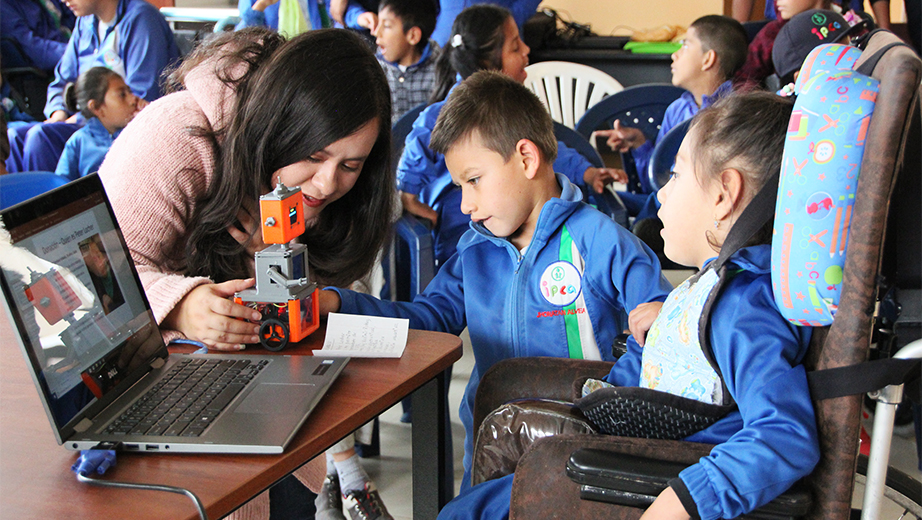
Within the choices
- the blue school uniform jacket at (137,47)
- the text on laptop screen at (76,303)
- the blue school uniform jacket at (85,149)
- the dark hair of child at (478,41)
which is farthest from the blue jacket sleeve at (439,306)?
the blue school uniform jacket at (137,47)

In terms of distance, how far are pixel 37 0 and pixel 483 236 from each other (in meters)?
4.35

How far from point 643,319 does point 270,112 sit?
2.44 feet

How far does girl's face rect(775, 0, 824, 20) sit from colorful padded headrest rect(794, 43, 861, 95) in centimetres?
251

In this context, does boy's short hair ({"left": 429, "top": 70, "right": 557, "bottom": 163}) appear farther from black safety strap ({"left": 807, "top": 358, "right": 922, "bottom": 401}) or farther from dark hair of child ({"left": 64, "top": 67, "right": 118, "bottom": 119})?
dark hair of child ({"left": 64, "top": 67, "right": 118, "bottom": 119})

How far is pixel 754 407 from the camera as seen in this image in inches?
35.9

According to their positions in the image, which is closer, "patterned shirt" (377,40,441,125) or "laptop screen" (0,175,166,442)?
"laptop screen" (0,175,166,442)

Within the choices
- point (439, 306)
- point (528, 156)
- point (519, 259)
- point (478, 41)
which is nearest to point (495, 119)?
point (528, 156)

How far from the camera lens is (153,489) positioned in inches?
30.8

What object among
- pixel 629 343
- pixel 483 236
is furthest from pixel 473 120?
pixel 629 343

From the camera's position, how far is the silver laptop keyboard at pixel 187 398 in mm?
888

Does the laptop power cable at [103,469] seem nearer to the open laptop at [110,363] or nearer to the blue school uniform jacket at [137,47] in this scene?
the open laptop at [110,363]

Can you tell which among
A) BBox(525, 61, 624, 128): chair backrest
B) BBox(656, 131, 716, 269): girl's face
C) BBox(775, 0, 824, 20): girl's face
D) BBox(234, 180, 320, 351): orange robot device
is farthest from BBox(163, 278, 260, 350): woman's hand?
BBox(525, 61, 624, 128): chair backrest

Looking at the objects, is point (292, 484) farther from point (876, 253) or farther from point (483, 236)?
point (876, 253)

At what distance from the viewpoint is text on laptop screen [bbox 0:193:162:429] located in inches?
32.2
